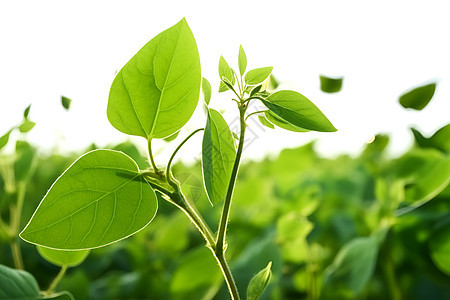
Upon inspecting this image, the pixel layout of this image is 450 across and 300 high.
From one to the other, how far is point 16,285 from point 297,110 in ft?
1.22

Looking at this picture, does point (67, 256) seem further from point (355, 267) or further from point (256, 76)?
point (355, 267)

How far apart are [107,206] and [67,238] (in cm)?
4

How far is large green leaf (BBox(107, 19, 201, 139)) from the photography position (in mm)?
394

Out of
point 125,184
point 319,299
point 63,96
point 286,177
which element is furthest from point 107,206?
point 286,177

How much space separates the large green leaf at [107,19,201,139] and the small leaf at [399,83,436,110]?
0.28 metres

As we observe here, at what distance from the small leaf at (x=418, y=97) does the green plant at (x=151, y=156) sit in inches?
8.1

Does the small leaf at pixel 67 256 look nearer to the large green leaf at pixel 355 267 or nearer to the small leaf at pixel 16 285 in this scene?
the small leaf at pixel 16 285

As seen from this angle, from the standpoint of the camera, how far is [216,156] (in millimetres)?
393

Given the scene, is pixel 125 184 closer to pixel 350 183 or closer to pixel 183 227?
pixel 183 227

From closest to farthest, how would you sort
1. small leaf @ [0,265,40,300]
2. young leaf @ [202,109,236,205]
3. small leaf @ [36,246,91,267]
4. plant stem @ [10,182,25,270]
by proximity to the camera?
young leaf @ [202,109,236,205]
small leaf @ [0,265,40,300]
small leaf @ [36,246,91,267]
plant stem @ [10,182,25,270]

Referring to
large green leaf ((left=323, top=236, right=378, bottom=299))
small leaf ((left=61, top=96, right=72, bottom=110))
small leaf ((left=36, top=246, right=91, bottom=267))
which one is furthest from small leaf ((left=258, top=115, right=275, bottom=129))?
large green leaf ((left=323, top=236, right=378, bottom=299))

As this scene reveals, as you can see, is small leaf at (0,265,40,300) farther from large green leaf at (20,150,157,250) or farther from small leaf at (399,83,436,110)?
small leaf at (399,83,436,110)

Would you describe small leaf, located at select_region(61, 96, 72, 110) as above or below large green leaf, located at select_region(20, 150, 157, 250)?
above

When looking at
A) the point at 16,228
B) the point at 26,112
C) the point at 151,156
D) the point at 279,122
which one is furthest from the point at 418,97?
the point at 16,228
